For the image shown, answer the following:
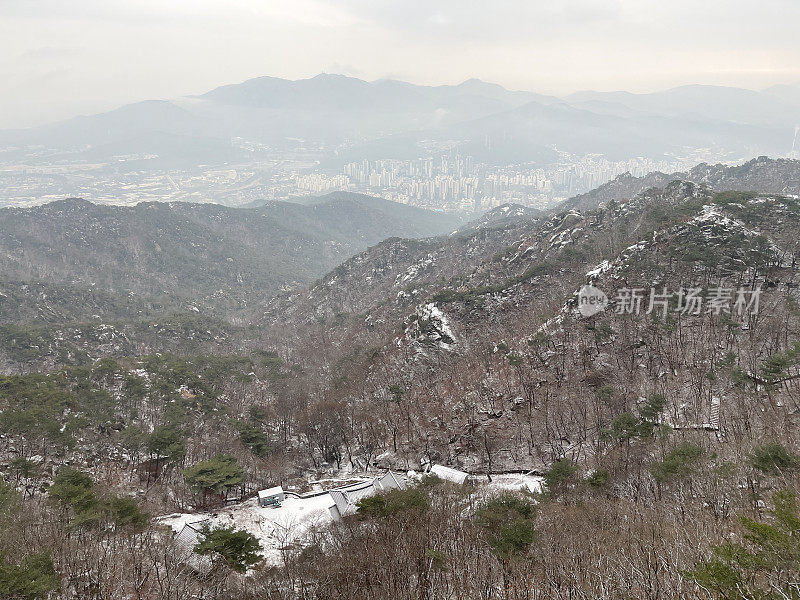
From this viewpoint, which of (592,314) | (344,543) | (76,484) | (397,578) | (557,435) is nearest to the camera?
(397,578)

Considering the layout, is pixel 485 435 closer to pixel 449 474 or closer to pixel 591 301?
pixel 449 474

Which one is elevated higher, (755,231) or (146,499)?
(755,231)

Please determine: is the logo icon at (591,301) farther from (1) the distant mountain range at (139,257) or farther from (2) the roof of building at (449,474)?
(1) the distant mountain range at (139,257)

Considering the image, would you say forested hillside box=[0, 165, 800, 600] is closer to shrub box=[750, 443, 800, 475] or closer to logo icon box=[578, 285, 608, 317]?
shrub box=[750, 443, 800, 475]

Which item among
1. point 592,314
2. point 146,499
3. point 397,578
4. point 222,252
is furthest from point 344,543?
point 222,252

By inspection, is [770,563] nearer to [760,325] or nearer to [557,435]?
[557,435]

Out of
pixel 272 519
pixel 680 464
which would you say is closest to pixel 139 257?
pixel 272 519

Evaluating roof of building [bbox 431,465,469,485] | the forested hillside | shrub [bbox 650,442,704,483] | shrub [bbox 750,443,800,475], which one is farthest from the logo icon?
shrub [bbox 750,443,800,475]
